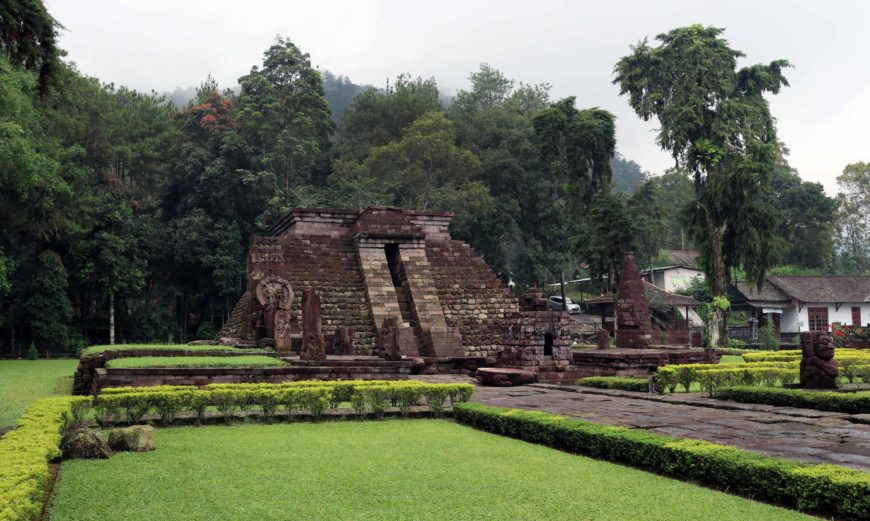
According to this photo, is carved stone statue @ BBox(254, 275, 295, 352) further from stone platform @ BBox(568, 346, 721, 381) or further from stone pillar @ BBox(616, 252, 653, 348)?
stone pillar @ BBox(616, 252, 653, 348)

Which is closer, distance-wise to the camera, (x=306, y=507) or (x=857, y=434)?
(x=306, y=507)

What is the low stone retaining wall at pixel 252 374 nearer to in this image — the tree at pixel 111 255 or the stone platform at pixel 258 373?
the stone platform at pixel 258 373

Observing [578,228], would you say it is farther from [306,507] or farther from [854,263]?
[306,507]

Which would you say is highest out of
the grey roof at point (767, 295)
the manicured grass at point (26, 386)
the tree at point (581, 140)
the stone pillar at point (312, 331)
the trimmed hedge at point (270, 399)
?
the tree at point (581, 140)

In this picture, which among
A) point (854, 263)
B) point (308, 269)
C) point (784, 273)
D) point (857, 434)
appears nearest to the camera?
point (857, 434)

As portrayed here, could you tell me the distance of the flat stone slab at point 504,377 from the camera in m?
13.8

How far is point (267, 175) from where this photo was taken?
31812 mm

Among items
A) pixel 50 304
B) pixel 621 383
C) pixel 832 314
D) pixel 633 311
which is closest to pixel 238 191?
pixel 50 304

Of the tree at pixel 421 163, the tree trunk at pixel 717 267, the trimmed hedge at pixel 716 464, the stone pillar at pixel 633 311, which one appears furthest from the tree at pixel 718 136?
the trimmed hedge at pixel 716 464

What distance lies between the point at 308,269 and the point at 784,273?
105 feet

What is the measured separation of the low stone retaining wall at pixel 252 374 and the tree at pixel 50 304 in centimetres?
1601

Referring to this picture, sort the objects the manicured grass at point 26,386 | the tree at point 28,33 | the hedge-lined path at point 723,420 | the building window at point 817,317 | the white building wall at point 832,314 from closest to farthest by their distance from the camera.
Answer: the hedge-lined path at point 723,420
the tree at point 28,33
the manicured grass at point 26,386
the white building wall at point 832,314
the building window at point 817,317

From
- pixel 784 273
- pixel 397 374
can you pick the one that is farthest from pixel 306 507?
pixel 784 273

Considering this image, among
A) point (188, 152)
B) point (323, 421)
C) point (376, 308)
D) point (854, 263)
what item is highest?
point (188, 152)
